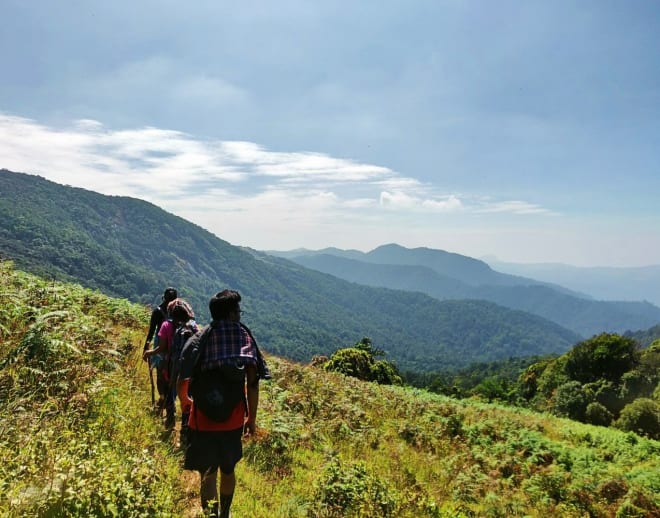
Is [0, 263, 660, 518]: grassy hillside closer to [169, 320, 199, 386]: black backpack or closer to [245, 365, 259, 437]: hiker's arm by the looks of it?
[169, 320, 199, 386]: black backpack

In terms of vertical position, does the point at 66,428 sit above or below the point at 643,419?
above

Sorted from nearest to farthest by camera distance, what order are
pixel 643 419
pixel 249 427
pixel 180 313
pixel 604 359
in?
pixel 249 427 < pixel 180 313 < pixel 643 419 < pixel 604 359

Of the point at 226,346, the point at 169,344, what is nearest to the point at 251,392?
the point at 226,346

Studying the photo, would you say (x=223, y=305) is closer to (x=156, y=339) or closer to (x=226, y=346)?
(x=226, y=346)

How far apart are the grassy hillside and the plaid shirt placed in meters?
1.08

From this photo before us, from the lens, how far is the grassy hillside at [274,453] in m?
3.04

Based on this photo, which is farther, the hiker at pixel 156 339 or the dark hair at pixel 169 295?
the dark hair at pixel 169 295

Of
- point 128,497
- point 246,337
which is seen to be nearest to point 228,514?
point 128,497

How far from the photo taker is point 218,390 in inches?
141

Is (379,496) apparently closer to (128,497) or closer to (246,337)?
(246,337)

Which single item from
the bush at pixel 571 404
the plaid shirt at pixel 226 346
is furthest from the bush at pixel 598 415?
the plaid shirt at pixel 226 346

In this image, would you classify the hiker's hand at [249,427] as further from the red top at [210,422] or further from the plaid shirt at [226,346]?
the plaid shirt at [226,346]

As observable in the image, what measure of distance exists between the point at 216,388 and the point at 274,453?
11.5ft

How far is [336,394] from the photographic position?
11664 millimetres
